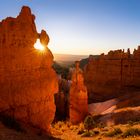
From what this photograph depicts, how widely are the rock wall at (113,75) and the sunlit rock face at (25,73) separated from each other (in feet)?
87.7

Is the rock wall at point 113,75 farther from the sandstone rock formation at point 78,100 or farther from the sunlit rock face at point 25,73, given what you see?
the sunlit rock face at point 25,73

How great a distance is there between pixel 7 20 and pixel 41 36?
3.29 metres

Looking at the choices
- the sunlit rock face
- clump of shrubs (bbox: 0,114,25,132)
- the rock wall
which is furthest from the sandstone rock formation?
clump of shrubs (bbox: 0,114,25,132)

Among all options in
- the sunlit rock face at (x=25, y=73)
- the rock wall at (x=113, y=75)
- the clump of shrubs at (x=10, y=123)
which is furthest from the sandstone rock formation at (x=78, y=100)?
the clump of shrubs at (x=10, y=123)

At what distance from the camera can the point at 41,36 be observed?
20.2 metres

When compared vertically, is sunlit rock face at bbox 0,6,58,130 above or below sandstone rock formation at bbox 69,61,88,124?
above

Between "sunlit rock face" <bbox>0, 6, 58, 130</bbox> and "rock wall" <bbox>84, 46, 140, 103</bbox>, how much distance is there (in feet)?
87.7

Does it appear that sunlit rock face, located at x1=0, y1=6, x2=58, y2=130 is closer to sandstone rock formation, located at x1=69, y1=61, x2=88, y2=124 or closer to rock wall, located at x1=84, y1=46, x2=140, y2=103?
→ sandstone rock formation, located at x1=69, y1=61, x2=88, y2=124

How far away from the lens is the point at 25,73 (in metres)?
17.9

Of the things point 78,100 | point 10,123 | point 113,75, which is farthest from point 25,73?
point 113,75

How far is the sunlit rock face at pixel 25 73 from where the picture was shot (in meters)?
16.8

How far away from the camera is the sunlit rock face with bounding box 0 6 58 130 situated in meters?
16.8

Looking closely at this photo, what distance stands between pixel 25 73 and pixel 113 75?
30.7m

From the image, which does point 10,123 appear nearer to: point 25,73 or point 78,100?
point 25,73
